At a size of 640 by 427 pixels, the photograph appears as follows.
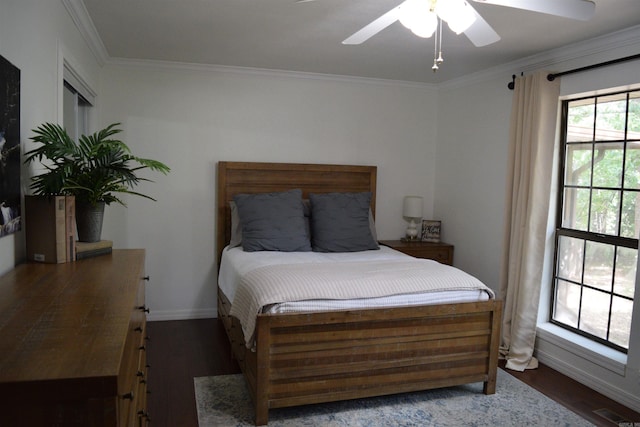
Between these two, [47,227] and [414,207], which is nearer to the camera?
[47,227]

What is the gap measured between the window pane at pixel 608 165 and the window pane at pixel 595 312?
2.52 ft

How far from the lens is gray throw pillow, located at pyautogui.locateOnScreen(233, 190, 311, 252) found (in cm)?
389

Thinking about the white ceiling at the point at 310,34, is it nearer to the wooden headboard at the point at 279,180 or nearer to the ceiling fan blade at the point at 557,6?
the ceiling fan blade at the point at 557,6

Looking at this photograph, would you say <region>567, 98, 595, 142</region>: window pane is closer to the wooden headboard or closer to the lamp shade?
the lamp shade

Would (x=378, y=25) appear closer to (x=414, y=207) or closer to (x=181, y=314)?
(x=414, y=207)

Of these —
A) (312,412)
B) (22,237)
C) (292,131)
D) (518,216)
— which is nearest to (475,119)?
(518,216)

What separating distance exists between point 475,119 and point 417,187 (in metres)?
0.95

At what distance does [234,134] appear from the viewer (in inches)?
175

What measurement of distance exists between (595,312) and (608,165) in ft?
3.41

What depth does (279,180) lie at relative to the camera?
4.52m

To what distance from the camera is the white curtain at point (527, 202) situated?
138 inches

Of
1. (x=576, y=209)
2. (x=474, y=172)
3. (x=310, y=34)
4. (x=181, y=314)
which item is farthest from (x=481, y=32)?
(x=181, y=314)

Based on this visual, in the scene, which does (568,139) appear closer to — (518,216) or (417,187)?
(518,216)

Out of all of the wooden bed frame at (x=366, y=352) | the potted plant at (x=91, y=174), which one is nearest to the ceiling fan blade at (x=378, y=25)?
the potted plant at (x=91, y=174)
